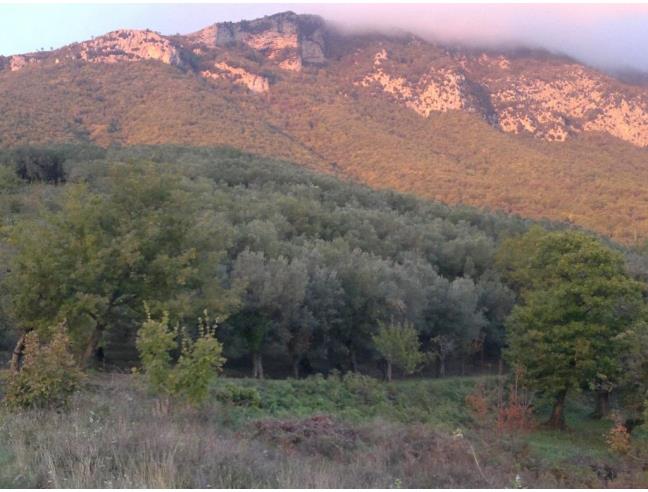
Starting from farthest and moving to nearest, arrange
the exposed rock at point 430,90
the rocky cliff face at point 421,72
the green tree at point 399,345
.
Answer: the exposed rock at point 430,90 → the rocky cliff face at point 421,72 → the green tree at point 399,345

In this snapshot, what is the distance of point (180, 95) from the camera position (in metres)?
107

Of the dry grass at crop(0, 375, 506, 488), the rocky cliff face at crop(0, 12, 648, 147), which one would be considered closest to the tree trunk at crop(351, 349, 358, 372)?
the dry grass at crop(0, 375, 506, 488)

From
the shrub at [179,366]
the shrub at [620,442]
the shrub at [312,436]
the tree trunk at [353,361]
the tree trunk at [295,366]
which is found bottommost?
the tree trunk at [353,361]

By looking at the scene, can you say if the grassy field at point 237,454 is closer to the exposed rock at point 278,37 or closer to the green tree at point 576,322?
the green tree at point 576,322

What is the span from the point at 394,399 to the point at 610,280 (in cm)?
1052

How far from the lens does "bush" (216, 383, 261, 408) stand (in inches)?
821

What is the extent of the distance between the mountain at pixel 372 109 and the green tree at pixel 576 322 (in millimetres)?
49794

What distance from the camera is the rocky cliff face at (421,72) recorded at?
116500 millimetres

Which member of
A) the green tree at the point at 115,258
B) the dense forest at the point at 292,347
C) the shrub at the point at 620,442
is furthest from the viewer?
the green tree at the point at 115,258

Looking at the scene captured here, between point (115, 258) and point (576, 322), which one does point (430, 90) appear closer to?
point (576, 322)

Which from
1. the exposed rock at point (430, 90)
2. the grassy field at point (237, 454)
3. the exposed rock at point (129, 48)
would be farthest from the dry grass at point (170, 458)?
the exposed rock at point (129, 48)

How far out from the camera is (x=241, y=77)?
125 m

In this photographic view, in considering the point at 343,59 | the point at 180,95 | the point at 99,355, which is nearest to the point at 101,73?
the point at 180,95

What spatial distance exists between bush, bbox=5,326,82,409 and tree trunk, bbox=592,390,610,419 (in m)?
28.3
